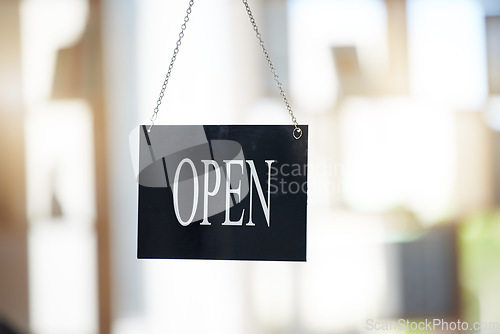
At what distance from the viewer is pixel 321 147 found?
1.68 m

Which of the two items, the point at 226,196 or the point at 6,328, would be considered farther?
the point at 6,328

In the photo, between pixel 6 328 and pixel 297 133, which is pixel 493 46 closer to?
Answer: pixel 297 133

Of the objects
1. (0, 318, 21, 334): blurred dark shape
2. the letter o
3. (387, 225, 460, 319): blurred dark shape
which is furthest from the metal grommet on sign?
(0, 318, 21, 334): blurred dark shape

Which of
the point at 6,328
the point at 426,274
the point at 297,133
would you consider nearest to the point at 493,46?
the point at 426,274

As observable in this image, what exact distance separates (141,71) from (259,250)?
1.11 m

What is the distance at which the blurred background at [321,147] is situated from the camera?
1.68 m

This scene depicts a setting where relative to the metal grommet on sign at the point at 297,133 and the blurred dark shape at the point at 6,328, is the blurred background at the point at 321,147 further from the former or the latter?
the metal grommet on sign at the point at 297,133

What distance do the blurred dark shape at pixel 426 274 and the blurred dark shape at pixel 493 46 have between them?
46 cm

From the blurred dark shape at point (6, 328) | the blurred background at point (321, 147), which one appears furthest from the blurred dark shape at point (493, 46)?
the blurred dark shape at point (6, 328)

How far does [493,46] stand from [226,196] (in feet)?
4.20

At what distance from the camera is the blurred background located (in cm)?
168

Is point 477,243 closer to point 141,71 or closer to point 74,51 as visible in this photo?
point 141,71

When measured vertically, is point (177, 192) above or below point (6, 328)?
above

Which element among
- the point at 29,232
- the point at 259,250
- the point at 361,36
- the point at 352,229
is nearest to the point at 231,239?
the point at 259,250
